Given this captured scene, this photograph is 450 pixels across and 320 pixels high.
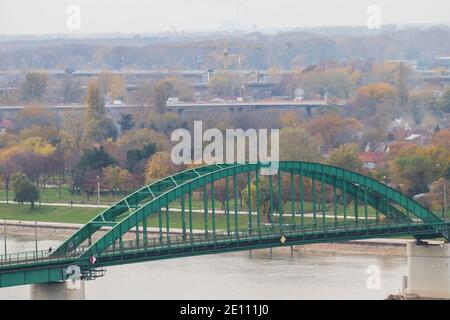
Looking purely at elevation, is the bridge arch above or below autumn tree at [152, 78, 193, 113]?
above

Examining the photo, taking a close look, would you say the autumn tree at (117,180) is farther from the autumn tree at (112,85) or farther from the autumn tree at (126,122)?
the autumn tree at (112,85)

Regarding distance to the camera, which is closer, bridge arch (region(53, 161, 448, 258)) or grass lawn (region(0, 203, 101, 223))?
bridge arch (region(53, 161, 448, 258))

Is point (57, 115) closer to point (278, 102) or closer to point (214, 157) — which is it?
point (278, 102)

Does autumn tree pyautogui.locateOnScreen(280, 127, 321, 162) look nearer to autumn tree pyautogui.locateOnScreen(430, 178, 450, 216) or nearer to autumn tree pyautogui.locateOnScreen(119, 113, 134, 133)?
autumn tree pyautogui.locateOnScreen(430, 178, 450, 216)

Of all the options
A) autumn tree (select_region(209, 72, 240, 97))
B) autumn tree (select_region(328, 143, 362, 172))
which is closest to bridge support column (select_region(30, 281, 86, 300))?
autumn tree (select_region(328, 143, 362, 172))

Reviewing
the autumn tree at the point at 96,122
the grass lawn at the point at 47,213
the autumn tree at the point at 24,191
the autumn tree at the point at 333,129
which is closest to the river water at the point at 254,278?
the grass lawn at the point at 47,213

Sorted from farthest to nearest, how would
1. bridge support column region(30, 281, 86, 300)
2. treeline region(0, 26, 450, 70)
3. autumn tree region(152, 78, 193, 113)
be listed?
treeline region(0, 26, 450, 70) → autumn tree region(152, 78, 193, 113) → bridge support column region(30, 281, 86, 300)

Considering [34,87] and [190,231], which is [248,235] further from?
[34,87]
